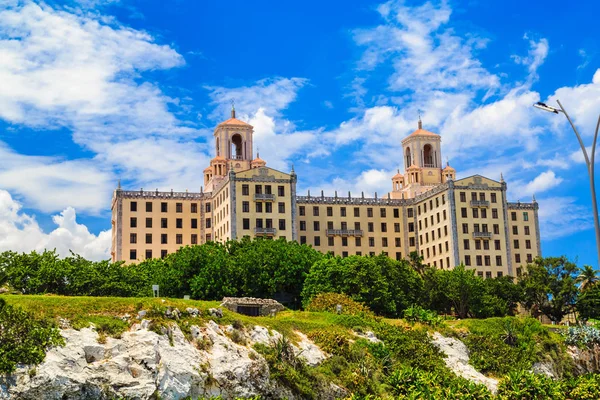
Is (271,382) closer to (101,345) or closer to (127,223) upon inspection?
(101,345)

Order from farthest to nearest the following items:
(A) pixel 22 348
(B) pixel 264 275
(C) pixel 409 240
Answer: (C) pixel 409 240
(B) pixel 264 275
(A) pixel 22 348

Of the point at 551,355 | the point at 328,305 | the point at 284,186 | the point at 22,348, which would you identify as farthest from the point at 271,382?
the point at 284,186

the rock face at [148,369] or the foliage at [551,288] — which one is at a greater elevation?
the foliage at [551,288]

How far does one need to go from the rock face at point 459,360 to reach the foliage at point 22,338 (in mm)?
31398

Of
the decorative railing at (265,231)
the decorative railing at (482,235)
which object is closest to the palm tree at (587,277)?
the decorative railing at (482,235)

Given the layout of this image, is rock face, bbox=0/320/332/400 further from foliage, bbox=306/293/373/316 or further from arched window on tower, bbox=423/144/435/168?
arched window on tower, bbox=423/144/435/168

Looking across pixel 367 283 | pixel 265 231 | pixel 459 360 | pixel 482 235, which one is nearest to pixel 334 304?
pixel 367 283

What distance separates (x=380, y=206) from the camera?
425ft

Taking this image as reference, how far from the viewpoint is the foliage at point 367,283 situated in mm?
78625

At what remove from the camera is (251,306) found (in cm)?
6606

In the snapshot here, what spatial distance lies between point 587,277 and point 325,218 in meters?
42.1

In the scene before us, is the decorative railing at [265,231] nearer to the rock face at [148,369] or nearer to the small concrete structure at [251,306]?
the small concrete structure at [251,306]

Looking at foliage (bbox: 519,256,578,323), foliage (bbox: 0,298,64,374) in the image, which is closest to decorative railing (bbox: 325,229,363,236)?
foliage (bbox: 519,256,578,323)

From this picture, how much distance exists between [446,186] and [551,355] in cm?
5021
